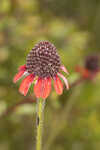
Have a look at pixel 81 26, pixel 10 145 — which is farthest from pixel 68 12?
pixel 10 145

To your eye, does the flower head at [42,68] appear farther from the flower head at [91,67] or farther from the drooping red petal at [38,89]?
the flower head at [91,67]

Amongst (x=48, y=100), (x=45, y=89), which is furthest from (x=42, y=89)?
(x=48, y=100)

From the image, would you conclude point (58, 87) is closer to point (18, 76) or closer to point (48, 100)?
point (18, 76)

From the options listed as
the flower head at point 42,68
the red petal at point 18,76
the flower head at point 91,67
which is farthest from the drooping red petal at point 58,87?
the flower head at point 91,67

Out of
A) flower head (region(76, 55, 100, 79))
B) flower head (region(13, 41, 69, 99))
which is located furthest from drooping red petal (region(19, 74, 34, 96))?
flower head (region(76, 55, 100, 79))

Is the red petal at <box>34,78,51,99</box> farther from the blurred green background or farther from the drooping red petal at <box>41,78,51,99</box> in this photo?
the blurred green background

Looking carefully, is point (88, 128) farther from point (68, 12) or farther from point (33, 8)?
point (68, 12)
